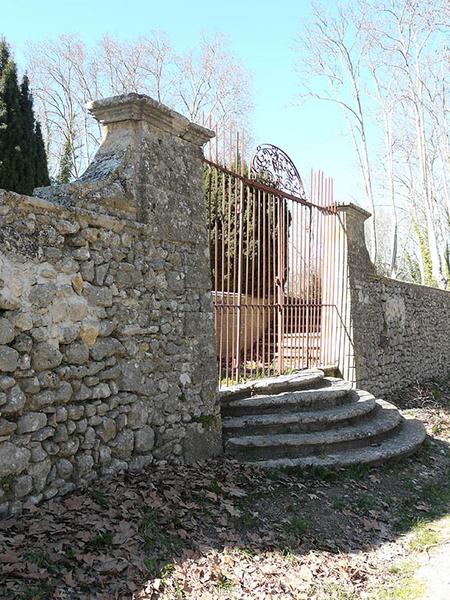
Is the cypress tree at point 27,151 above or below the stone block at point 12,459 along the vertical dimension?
above

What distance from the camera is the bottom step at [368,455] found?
15.5 feet

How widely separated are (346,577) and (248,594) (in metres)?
0.73

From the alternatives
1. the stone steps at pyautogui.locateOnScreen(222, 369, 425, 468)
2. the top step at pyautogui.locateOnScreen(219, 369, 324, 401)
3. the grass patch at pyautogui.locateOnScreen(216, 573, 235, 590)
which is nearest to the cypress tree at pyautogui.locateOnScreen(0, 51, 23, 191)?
the top step at pyautogui.locateOnScreen(219, 369, 324, 401)

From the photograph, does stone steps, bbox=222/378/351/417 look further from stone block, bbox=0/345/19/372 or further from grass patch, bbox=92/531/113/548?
stone block, bbox=0/345/19/372

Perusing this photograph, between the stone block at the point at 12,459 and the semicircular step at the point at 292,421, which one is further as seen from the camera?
the semicircular step at the point at 292,421

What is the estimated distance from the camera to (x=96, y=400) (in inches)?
146

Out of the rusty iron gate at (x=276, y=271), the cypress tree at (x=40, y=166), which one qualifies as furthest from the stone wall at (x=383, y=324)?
the cypress tree at (x=40, y=166)

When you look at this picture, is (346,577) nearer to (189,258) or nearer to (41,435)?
(41,435)

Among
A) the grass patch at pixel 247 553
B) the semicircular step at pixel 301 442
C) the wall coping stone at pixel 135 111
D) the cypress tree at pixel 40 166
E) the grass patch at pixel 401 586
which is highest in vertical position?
the cypress tree at pixel 40 166

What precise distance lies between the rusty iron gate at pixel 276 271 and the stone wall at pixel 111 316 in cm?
131

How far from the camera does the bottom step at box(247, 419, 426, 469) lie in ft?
15.5

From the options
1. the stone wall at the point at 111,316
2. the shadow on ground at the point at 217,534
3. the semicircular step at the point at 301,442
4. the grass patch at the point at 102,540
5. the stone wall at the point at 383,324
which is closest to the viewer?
the shadow on ground at the point at 217,534

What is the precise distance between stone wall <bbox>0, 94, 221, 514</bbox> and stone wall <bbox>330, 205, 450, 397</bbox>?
3.71 metres

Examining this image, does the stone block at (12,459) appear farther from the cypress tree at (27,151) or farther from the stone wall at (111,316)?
the cypress tree at (27,151)
